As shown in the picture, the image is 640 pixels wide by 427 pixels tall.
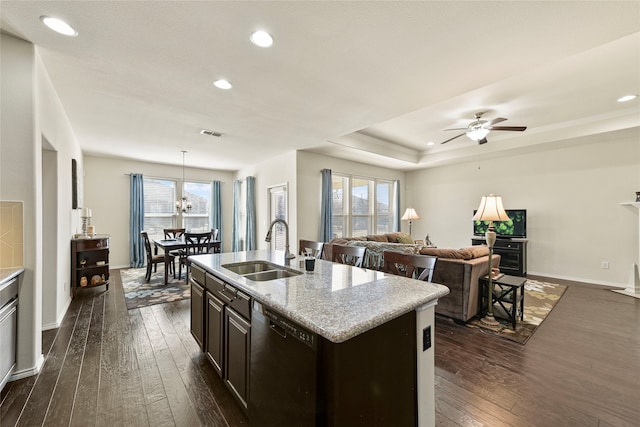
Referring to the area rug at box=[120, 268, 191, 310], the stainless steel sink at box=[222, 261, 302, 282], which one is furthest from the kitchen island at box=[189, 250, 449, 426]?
the area rug at box=[120, 268, 191, 310]

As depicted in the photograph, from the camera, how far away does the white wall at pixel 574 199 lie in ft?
15.5

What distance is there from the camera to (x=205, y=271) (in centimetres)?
228

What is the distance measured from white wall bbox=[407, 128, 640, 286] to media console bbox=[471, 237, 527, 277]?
1.88 ft

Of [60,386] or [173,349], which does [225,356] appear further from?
[60,386]

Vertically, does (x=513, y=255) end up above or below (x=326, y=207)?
below

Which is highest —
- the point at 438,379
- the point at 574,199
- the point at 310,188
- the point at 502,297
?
the point at 310,188

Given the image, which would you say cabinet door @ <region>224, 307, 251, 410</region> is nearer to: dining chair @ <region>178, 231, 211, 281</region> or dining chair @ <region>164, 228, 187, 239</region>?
dining chair @ <region>178, 231, 211, 281</region>

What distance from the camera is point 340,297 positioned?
1.42 metres

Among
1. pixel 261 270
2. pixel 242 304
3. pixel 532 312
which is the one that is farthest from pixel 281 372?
pixel 532 312

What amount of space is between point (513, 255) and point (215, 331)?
5.88 m

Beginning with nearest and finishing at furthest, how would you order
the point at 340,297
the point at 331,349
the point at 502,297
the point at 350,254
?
the point at 331,349, the point at 340,297, the point at 350,254, the point at 502,297

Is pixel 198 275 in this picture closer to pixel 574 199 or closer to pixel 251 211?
pixel 251 211

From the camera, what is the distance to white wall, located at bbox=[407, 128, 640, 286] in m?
4.72

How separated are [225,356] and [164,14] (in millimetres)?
2439
